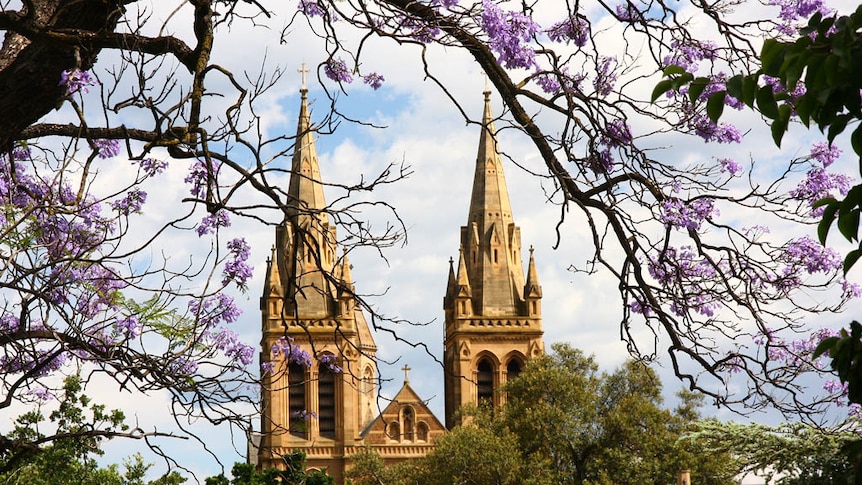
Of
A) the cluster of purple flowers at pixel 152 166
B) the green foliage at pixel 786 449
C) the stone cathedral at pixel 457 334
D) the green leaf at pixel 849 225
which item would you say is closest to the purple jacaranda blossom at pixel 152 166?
the cluster of purple flowers at pixel 152 166

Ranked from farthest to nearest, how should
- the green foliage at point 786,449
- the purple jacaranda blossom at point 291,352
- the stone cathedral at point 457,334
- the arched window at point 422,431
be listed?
1. the arched window at point 422,431
2. the stone cathedral at point 457,334
3. the green foliage at point 786,449
4. the purple jacaranda blossom at point 291,352

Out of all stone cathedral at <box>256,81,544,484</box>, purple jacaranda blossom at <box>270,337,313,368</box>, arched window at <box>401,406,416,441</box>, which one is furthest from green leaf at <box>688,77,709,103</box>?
arched window at <box>401,406,416,441</box>

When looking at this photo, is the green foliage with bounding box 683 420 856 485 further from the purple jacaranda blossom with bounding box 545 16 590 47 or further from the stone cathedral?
the stone cathedral

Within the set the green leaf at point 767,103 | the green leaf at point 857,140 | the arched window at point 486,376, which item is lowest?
the green leaf at point 857,140

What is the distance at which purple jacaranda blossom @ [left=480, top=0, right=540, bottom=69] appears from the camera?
7.83m

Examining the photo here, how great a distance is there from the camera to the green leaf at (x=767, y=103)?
451 cm

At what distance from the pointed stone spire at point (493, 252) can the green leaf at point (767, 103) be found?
2410 inches

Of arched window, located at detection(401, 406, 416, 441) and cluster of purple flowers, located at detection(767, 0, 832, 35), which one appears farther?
arched window, located at detection(401, 406, 416, 441)

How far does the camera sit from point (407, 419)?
2635 inches

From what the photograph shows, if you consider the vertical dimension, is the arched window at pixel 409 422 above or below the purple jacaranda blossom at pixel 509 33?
above

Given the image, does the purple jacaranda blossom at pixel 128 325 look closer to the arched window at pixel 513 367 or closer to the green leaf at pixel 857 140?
the green leaf at pixel 857 140

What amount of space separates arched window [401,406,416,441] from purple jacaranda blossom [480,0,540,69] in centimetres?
5928

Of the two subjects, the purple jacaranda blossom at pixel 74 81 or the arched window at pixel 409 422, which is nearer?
the purple jacaranda blossom at pixel 74 81

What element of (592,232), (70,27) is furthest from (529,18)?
(70,27)
